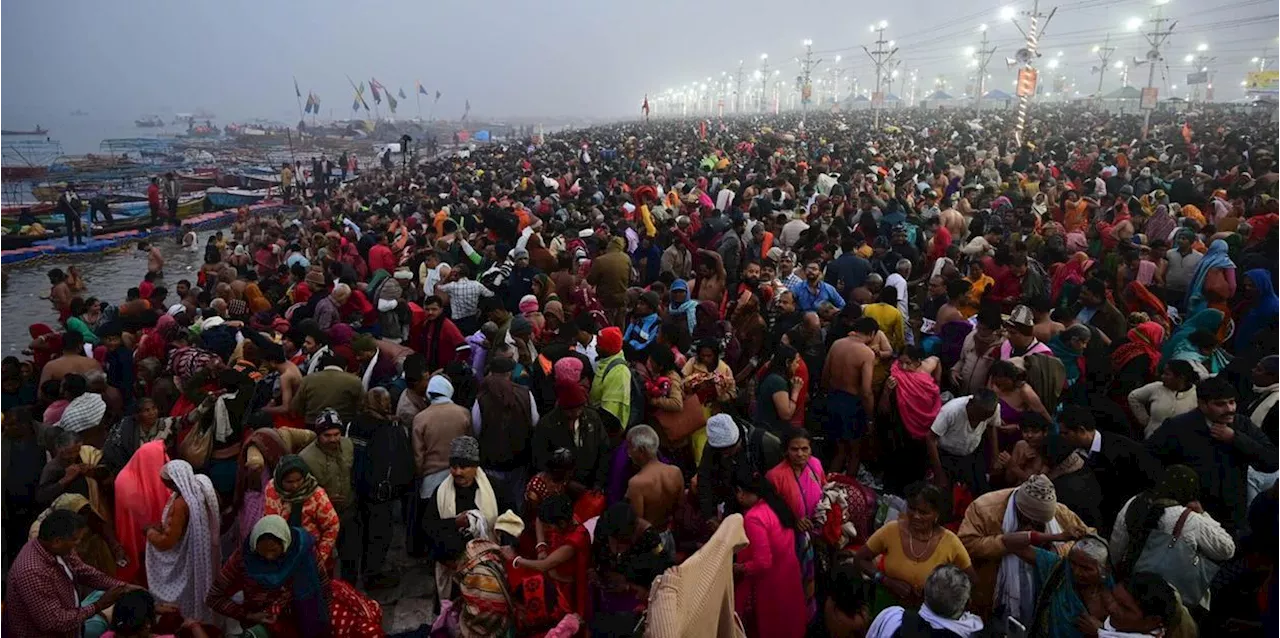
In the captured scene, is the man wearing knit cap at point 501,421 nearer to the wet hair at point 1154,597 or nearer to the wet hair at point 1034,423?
the wet hair at point 1034,423

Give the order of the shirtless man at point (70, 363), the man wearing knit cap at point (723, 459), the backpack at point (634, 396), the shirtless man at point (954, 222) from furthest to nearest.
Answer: the shirtless man at point (954, 222) < the shirtless man at point (70, 363) < the backpack at point (634, 396) < the man wearing knit cap at point (723, 459)

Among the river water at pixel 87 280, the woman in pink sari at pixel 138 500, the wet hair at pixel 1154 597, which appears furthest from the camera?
the river water at pixel 87 280

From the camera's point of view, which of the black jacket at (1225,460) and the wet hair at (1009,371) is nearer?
the black jacket at (1225,460)

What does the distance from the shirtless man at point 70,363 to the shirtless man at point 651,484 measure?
455 centimetres

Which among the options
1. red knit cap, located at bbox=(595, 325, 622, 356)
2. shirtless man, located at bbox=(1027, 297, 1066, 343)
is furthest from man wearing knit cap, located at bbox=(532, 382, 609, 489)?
shirtless man, located at bbox=(1027, 297, 1066, 343)

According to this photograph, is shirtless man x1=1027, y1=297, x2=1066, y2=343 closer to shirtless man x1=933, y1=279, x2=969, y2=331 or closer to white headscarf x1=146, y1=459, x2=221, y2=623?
shirtless man x1=933, y1=279, x2=969, y2=331

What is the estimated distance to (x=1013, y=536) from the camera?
323 cm

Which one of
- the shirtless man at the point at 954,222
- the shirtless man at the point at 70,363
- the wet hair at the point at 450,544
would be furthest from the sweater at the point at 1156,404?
the shirtless man at the point at 70,363

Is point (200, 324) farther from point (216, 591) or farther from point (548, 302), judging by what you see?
point (216, 591)

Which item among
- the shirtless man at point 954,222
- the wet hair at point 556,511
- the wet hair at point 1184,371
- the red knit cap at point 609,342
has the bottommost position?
the wet hair at point 556,511

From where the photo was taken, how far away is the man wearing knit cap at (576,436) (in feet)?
14.3

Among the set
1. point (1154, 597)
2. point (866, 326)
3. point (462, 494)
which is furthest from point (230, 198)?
point (1154, 597)

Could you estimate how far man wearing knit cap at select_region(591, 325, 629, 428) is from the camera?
15.9ft

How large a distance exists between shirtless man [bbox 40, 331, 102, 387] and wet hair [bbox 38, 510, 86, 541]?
112 inches
